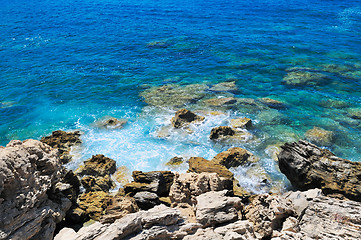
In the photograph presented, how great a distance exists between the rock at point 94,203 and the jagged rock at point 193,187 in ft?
12.4

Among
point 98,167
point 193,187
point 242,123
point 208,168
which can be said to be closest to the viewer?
point 193,187

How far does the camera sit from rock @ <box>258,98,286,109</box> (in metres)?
28.6

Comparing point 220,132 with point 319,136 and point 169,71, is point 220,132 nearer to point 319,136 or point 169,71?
point 319,136

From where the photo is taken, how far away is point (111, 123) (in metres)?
26.9

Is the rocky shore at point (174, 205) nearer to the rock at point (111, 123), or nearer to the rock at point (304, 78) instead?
the rock at point (111, 123)

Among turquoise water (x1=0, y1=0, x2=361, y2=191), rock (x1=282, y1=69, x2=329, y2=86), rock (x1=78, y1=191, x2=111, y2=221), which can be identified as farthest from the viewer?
rock (x1=282, y1=69, x2=329, y2=86)

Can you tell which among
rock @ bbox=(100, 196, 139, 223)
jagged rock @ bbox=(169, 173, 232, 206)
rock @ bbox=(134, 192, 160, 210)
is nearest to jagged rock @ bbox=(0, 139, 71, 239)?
rock @ bbox=(100, 196, 139, 223)

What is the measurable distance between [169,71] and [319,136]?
69.3 ft

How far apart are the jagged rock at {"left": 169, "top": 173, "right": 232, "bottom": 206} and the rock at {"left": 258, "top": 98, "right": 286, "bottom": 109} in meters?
16.4

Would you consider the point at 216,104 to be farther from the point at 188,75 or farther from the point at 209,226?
the point at 209,226

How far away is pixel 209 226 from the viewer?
1189 centimetres

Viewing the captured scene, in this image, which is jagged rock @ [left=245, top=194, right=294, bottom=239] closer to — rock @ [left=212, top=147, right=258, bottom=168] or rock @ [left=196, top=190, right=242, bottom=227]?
rock @ [left=196, top=190, right=242, bottom=227]

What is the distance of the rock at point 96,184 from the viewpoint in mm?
17203

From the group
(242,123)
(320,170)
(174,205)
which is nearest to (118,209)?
(174,205)
